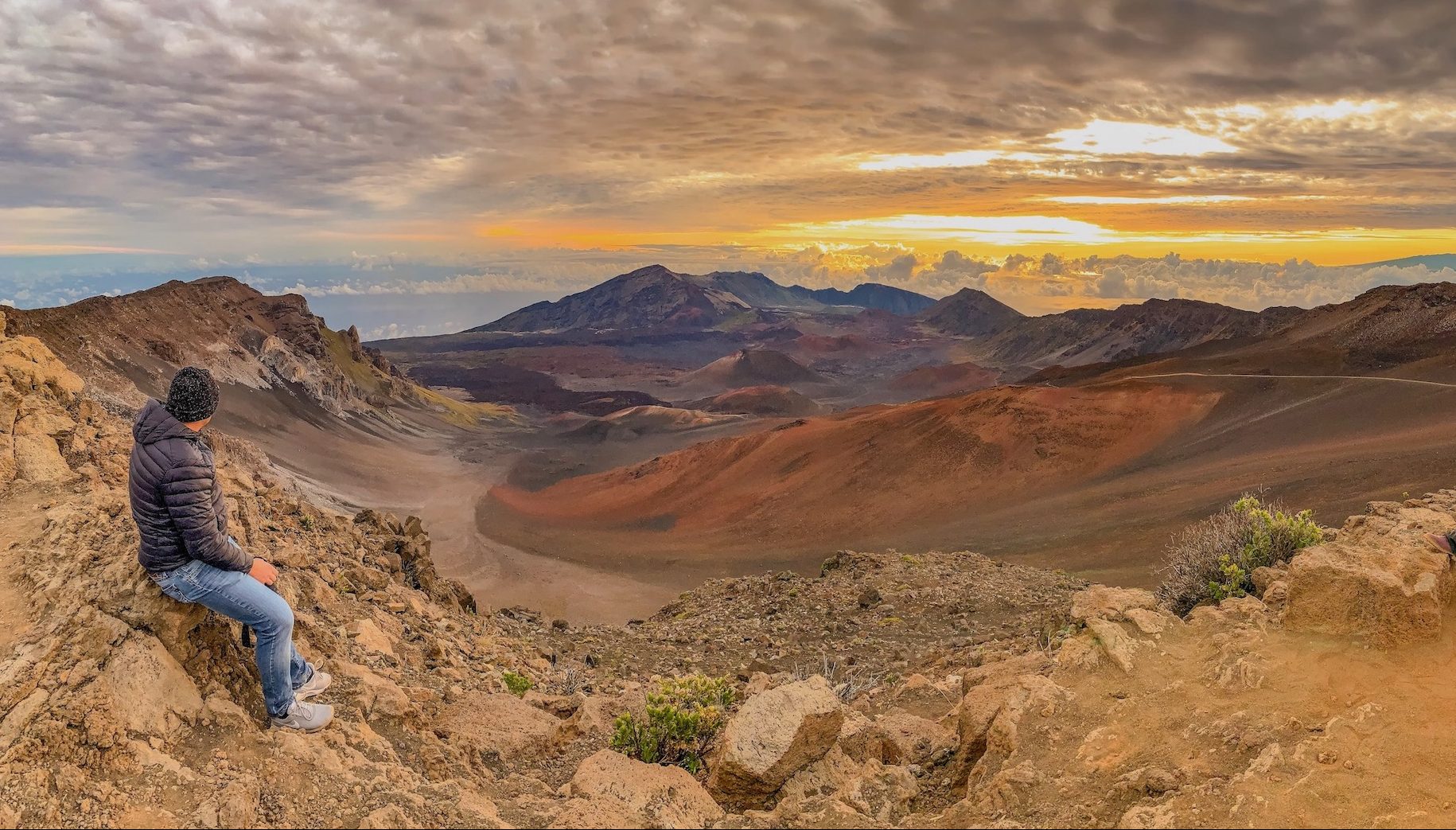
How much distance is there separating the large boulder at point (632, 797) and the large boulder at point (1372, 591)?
16.1 ft

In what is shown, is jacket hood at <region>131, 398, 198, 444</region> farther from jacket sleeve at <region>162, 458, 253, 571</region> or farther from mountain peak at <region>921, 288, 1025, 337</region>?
mountain peak at <region>921, 288, 1025, 337</region>

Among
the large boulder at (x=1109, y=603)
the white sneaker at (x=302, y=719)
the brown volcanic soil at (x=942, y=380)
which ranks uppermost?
the white sneaker at (x=302, y=719)

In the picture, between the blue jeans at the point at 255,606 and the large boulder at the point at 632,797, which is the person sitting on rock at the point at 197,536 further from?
the large boulder at the point at 632,797

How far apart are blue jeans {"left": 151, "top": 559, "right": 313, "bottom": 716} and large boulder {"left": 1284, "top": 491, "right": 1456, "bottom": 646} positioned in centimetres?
730

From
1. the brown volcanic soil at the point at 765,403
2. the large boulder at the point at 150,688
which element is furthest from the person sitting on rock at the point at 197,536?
the brown volcanic soil at the point at 765,403

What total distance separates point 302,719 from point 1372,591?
7.59 metres

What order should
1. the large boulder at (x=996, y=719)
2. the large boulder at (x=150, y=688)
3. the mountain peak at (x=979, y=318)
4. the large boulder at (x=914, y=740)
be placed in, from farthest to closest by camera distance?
the mountain peak at (x=979, y=318) < the large boulder at (x=914, y=740) < the large boulder at (x=996, y=719) < the large boulder at (x=150, y=688)

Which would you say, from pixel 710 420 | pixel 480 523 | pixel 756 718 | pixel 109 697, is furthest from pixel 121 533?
pixel 710 420

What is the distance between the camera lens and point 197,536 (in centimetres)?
428

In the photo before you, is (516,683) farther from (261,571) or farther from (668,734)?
(261,571)

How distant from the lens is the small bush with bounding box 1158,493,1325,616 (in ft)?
27.4

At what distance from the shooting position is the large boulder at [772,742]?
201 inches

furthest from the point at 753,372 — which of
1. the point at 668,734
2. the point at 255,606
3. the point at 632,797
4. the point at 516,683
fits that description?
the point at 255,606

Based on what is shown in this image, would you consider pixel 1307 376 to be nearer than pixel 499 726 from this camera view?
No
